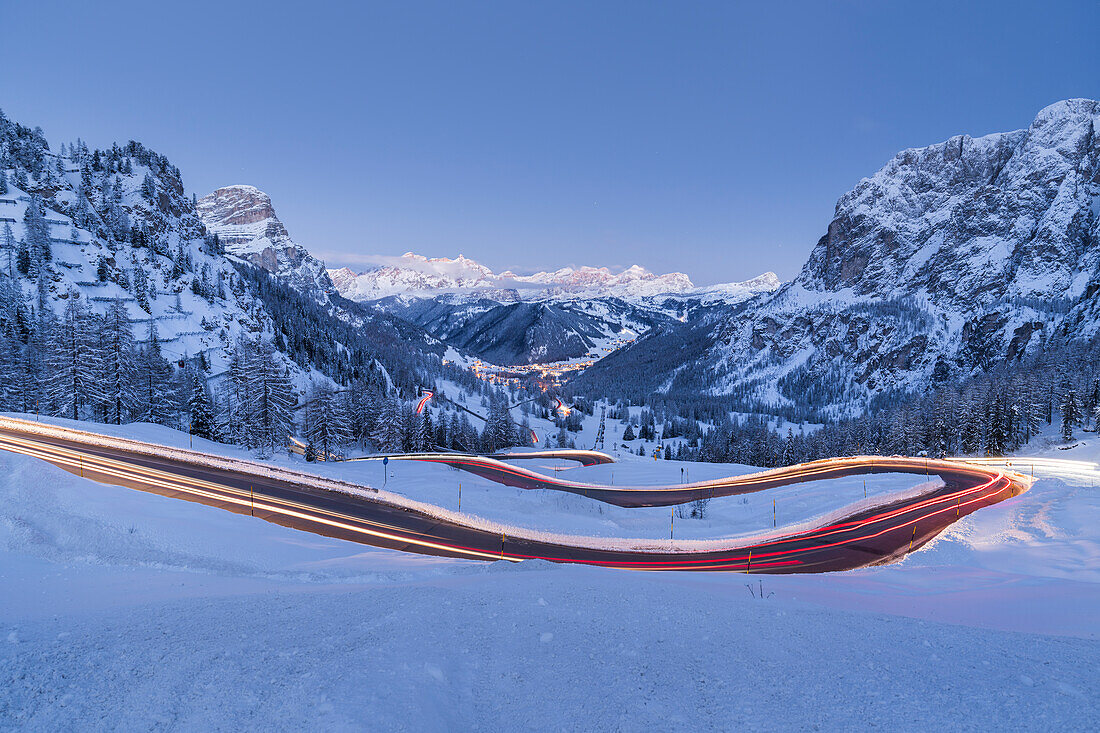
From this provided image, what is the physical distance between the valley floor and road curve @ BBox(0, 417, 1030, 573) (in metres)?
8.10

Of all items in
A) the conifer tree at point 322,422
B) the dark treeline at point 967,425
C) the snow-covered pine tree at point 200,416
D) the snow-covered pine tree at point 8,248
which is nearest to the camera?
the snow-covered pine tree at point 200,416

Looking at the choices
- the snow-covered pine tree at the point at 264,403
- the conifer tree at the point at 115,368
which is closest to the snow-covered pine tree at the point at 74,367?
the conifer tree at the point at 115,368

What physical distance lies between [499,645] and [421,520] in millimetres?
20068

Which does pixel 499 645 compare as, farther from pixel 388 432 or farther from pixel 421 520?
pixel 388 432

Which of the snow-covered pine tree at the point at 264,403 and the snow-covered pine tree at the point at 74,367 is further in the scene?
the snow-covered pine tree at the point at 74,367

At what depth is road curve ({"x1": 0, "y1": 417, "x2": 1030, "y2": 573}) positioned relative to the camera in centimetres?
2183

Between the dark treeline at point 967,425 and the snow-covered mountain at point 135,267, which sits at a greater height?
the snow-covered mountain at point 135,267

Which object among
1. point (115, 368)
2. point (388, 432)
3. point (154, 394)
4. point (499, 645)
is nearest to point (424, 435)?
point (388, 432)

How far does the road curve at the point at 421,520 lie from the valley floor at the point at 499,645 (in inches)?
319

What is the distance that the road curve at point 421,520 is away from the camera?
2183cm

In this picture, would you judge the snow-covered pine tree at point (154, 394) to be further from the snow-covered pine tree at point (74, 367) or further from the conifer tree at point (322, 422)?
the conifer tree at point (322, 422)

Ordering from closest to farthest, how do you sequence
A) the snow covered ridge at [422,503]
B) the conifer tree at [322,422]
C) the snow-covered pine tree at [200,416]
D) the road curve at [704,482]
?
the snow covered ridge at [422,503]
the road curve at [704,482]
the snow-covered pine tree at [200,416]
the conifer tree at [322,422]

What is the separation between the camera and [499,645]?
691 centimetres

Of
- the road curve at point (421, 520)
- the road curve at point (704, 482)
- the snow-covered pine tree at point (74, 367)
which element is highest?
the snow-covered pine tree at point (74, 367)
